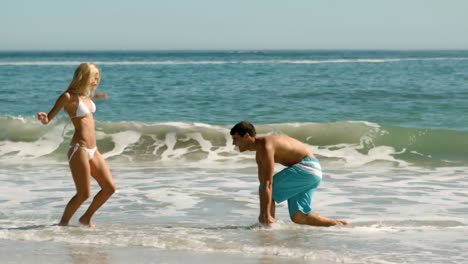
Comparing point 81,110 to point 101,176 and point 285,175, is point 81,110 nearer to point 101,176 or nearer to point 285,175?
point 101,176

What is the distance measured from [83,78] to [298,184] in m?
2.11

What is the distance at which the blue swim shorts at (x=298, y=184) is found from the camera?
613 cm

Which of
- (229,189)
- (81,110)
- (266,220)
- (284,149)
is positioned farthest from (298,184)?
(229,189)

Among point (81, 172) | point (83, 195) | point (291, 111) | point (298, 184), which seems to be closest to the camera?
point (81, 172)

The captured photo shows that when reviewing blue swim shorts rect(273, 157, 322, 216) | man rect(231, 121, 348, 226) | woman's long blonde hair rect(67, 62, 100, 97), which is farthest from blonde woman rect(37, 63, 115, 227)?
blue swim shorts rect(273, 157, 322, 216)

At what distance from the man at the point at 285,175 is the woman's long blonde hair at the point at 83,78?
4.32 ft

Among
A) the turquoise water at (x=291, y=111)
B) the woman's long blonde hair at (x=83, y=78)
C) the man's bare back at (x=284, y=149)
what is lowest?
the turquoise water at (x=291, y=111)

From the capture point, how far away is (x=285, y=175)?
20.2ft

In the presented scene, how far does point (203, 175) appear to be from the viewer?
10344 millimetres

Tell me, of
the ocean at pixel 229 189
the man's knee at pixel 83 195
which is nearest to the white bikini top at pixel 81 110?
the man's knee at pixel 83 195

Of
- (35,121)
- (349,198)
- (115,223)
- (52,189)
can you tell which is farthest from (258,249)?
(35,121)

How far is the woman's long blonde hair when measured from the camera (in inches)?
226

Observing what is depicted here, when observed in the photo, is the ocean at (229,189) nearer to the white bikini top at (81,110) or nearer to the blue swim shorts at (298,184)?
the blue swim shorts at (298,184)

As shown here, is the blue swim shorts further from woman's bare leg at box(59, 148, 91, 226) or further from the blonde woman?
woman's bare leg at box(59, 148, 91, 226)
